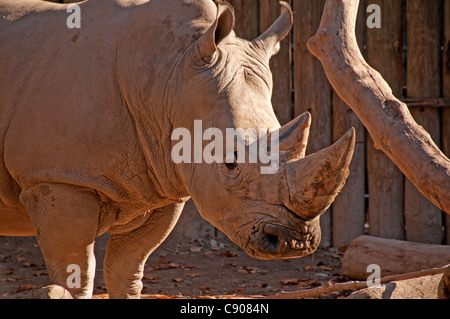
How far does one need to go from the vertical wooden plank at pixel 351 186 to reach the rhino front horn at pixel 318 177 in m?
4.11

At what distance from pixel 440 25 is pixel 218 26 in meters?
4.11

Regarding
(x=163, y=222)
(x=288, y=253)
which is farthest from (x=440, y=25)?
(x=288, y=253)

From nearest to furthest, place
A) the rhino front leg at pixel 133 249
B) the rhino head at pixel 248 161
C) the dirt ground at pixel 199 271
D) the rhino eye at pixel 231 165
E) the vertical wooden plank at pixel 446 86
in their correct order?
1. the rhino head at pixel 248 161
2. the rhino eye at pixel 231 165
3. the rhino front leg at pixel 133 249
4. the dirt ground at pixel 199 271
5. the vertical wooden plank at pixel 446 86

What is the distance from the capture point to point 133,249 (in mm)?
4598

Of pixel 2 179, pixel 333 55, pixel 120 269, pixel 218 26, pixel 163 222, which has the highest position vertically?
pixel 218 26

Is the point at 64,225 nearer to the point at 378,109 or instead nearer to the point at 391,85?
the point at 378,109

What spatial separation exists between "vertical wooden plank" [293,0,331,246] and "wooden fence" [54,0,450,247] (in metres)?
0.01

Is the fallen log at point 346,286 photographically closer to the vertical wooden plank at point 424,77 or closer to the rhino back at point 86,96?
the rhino back at point 86,96

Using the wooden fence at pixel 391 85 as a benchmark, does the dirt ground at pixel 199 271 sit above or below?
below

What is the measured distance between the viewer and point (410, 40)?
281 inches

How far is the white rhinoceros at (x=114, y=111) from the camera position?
3.70 meters

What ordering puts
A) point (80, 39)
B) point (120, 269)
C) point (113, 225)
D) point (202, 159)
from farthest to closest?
point (120, 269), point (113, 225), point (80, 39), point (202, 159)

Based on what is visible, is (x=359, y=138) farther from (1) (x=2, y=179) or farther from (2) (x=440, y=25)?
(1) (x=2, y=179)

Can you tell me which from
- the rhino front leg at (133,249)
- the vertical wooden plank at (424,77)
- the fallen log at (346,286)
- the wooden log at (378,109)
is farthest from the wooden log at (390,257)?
the rhino front leg at (133,249)
